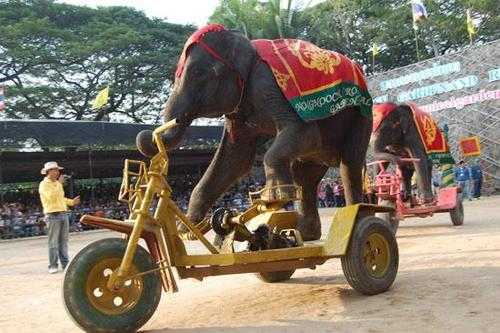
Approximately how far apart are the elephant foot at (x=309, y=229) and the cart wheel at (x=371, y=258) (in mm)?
1053

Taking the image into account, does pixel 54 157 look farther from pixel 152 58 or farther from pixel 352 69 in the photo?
pixel 352 69

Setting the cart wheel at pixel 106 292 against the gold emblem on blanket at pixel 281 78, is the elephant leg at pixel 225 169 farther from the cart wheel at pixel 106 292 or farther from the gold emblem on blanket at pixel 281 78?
the cart wheel at pixel 106 292

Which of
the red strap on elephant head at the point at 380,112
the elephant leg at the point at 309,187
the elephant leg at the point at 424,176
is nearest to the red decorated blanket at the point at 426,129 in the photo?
the red strap on elephant head at the point at 380,112

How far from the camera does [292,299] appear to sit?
4.88 metres

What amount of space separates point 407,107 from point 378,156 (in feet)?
3.60

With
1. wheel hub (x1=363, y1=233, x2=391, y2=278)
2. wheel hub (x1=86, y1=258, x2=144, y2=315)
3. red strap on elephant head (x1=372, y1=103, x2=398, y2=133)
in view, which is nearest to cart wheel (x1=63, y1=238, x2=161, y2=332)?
wheel hub (x1=86, y1=258, x2=144, y2=315)

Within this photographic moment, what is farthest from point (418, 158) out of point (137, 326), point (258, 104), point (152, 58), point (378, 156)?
point (152, 58)

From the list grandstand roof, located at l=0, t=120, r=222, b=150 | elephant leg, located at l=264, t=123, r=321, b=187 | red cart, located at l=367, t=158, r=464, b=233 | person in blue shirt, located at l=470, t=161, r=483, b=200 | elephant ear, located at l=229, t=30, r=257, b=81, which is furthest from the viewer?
person in blue shirt, located at l=470, t=161, r=483, b=200

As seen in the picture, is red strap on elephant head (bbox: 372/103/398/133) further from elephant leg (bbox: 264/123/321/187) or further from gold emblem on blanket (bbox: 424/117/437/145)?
elephant leg (bbox: 264/123/321/187)

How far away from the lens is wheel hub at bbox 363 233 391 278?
4866 millimetres

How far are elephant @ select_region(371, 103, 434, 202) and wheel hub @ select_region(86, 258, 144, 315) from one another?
21.7ft

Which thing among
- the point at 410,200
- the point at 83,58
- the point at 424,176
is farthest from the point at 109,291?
the point at 83,58

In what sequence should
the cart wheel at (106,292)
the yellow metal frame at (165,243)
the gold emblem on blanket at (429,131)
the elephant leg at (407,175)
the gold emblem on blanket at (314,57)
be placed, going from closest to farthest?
the cart wheel at (106,292) → the yellow metal frame at (165,243) → the gold emblem on blanket at (314,57) → the gold emblem on blanket at (429,131) → the elephant leg at (407,175)

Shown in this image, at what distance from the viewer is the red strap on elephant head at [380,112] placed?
9.95m
